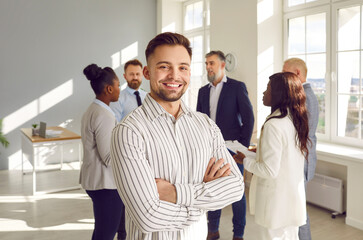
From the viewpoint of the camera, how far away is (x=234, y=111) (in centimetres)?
351

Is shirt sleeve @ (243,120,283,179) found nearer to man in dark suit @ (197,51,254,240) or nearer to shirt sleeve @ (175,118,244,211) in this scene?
shirt sleeve @ (175,118,244,211)

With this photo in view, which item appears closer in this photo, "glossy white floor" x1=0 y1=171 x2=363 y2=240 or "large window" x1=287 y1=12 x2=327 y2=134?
"glossy white floor" x1=0 y1=171 x2=363 y2=240

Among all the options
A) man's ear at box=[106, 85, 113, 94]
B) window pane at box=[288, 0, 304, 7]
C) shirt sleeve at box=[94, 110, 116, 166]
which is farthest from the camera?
window pane at box=[288, 0, 304, 7]

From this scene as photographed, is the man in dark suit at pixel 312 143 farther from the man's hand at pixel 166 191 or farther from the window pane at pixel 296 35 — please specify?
the window pane at pixel 296 35

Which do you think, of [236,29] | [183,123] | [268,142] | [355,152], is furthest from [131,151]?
[236,29]

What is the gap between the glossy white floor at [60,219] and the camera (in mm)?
3582

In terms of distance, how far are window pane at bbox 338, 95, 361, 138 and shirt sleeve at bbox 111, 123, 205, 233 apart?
364cm

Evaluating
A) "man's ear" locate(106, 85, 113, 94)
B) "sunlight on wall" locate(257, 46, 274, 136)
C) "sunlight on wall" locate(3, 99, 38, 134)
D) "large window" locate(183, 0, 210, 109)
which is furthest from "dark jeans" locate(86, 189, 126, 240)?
"sunlight on wall" locate(3, 99, 38, 134)

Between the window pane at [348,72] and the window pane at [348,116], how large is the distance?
0.11m

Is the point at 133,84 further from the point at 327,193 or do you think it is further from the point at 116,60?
the point at 116,60

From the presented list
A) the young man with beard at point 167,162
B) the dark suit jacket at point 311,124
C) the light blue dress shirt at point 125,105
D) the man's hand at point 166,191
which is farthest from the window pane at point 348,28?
the man's hand at point 166,191

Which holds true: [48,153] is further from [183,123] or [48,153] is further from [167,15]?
[183,123]

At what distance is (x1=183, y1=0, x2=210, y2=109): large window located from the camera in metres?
6.73

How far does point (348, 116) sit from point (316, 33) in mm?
1155
